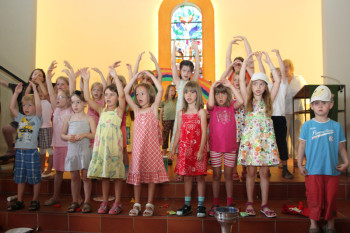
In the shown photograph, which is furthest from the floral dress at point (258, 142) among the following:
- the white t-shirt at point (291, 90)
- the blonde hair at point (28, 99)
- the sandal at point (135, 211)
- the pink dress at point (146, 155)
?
the blonde hair at point (28, 99)

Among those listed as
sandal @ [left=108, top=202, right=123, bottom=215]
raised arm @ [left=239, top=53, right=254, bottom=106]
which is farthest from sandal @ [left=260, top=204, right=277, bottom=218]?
sandal @ [left=108, top=202, right=123, bottom=215]

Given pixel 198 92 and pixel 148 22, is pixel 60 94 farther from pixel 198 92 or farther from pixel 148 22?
pixel 148 22

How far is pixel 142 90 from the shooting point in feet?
10.2

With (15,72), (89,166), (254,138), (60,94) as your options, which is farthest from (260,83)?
(15,72)

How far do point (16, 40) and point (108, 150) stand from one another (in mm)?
3463

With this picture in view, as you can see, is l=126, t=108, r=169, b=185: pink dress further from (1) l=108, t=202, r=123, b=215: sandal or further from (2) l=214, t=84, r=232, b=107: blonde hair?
(2) l=214, t=84, r=232, b=107: blonde hair

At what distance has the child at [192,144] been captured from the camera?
115 inches

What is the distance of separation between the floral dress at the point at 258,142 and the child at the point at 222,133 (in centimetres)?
13

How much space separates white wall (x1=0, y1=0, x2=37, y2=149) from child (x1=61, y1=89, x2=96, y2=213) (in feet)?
7.29

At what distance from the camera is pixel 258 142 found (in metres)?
2.86

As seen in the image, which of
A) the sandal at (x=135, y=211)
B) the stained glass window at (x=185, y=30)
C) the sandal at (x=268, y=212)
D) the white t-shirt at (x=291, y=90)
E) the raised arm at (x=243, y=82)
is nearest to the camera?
the sandal at (x=268, y=212)

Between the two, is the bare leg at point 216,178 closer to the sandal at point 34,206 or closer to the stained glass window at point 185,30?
the sandal at point 34,206

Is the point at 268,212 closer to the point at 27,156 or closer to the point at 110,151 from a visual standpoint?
the point at 110,151

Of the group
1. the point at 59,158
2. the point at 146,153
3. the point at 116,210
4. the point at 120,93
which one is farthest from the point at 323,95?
the point at 59,158
